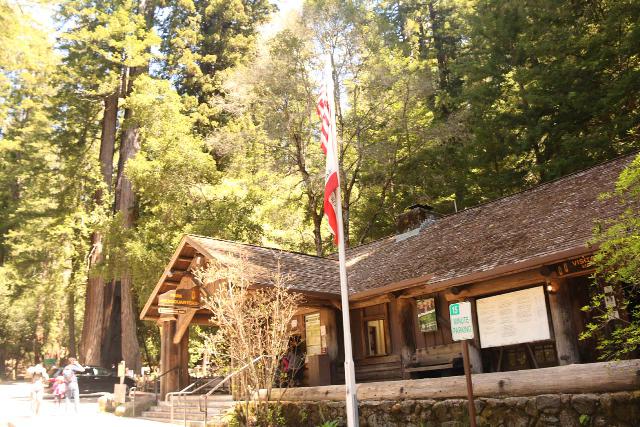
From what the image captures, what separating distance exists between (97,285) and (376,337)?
22053mm

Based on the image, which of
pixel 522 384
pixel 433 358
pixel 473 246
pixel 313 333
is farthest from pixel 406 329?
pixel 522 384

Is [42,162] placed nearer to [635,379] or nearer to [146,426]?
[146,426]

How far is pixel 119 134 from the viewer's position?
38.2 metres

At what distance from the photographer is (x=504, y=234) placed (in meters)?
13.2

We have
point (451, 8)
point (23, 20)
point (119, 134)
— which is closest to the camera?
point (23, 20)

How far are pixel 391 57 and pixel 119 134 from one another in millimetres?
19305

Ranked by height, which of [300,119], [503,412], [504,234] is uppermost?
[300,119]

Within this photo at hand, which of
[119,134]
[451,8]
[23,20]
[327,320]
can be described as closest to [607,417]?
[327,320]

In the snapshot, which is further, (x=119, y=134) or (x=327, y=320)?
(x=119, y=134)

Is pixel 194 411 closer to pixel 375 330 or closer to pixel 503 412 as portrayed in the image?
pixel 375 330

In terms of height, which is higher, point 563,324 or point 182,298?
point 182,298

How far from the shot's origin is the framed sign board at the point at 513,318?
36.9 ft

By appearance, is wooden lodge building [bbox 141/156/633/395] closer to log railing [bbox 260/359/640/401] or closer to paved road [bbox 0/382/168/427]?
log railing [bbox 260/359/640/401]

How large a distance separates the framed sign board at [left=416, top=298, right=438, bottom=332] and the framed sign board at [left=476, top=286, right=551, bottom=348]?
1773mm
